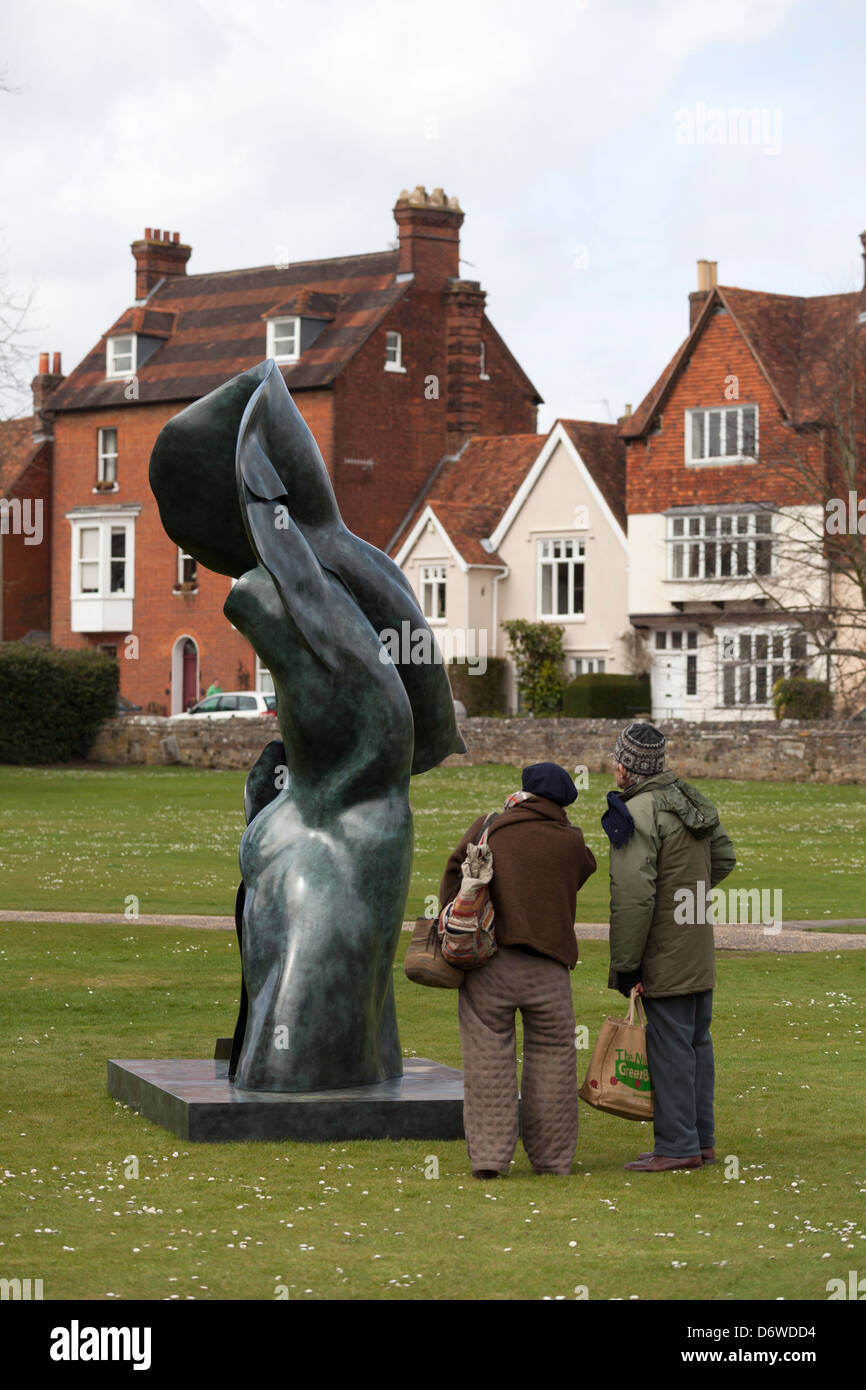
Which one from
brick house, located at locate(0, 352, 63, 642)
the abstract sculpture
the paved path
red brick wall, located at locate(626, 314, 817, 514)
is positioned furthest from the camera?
brick house, located at locate(0, 352, 63, 642)

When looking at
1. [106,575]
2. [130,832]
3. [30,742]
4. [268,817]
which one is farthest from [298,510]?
[106,575]

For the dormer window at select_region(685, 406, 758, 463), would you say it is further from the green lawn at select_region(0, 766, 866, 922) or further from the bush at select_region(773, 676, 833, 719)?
the green lawn at select_region(0, 766, 866, 922)

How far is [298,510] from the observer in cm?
1025

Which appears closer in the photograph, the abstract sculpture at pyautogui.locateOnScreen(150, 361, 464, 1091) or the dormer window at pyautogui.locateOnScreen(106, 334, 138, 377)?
the abstract sculpture at pyautogui.locateOnScreen(150, 361, 464, 1091)

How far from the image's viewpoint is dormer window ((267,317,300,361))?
2181 inches

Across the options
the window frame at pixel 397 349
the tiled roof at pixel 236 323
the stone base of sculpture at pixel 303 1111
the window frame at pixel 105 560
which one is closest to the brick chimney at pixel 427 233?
the tiled roof at pixel 236 323

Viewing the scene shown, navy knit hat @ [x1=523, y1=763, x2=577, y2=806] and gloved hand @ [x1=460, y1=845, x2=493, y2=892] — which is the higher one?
navy knit hat @ [x1=523, y1=763, x2=577, y2=806]

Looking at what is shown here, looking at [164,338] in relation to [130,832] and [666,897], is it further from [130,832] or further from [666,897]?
[666,897]

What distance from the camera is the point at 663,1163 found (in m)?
8.84

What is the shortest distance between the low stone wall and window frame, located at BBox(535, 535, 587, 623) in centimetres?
1183

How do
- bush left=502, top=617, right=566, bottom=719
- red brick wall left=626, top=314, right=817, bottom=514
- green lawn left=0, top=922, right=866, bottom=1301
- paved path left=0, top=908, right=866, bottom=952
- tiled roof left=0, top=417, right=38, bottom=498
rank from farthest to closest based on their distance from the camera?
tiled roof left=0, top=417, right=38, bottom=498 < bush left=502, top=617, right=566, bottom=719 < red brick wall left=626, top=314, right=817, bottom=514 < paved path left=0, top=908, right=866, bottom=952 < green lawn left=0, top=922, right=866, bottom=1301

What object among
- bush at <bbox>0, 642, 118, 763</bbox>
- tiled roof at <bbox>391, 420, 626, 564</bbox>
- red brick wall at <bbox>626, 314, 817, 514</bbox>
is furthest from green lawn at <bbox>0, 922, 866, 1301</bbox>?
tiled roof at <bbox>391, 420, 626, 564</bbox>

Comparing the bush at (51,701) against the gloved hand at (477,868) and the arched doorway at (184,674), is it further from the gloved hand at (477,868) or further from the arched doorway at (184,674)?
the gloved hand at (477,868)

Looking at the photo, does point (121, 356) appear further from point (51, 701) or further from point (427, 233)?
point (51, 701)
